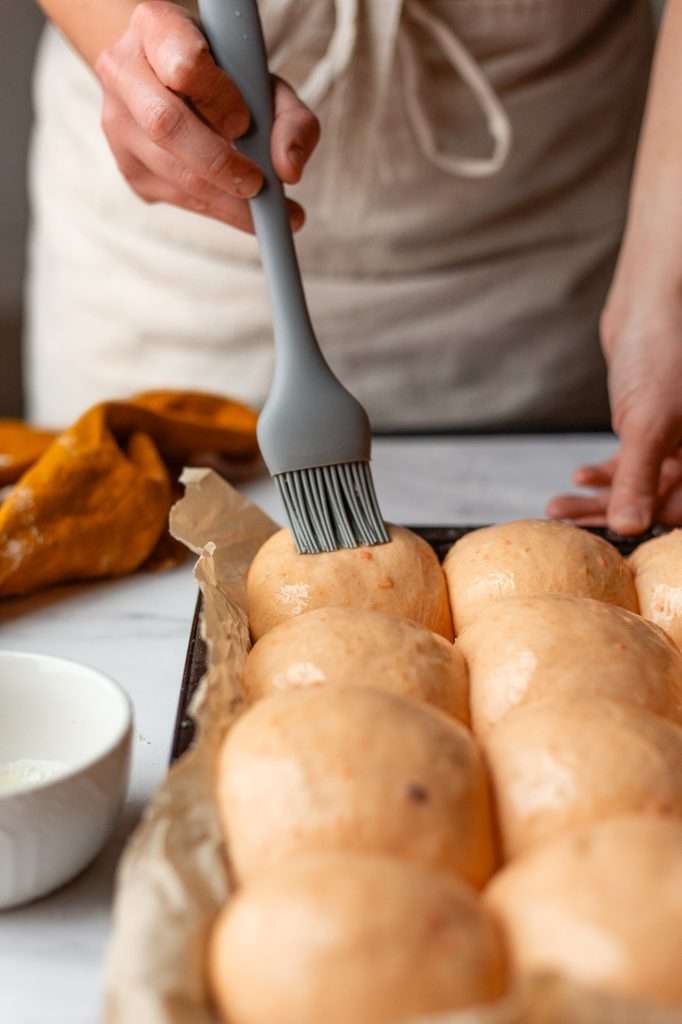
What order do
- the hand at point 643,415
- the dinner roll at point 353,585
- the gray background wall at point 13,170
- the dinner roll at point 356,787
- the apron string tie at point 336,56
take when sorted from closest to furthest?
the dinner roll at point 356,787 < the dinner roll at point 353,585 < the hand at point 643,415 < the apron string tie at point 336,56 < the gray background wall at point 13,170

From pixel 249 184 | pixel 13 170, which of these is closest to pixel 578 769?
pixel 249 184

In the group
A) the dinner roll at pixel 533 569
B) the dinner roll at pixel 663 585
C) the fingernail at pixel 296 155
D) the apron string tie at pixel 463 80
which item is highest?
the fingernail at pixel 296 155

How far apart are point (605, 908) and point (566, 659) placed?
8.8 inches

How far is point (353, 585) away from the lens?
844 mm

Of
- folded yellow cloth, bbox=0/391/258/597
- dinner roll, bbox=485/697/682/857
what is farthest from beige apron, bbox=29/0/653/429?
dinner roll, bbox=485/697/682/857

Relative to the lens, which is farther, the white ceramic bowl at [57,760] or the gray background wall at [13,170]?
Result: the gray background wall at [13,170]

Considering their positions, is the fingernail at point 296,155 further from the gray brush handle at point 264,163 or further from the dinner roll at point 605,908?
the dinner roll at point 605,908

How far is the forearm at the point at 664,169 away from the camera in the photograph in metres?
1.20

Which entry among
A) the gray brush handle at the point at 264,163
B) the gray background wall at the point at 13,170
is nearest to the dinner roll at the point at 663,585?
the gray brush handle at the point at 264,163

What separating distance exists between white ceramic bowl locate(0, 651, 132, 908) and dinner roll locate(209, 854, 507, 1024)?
147 mm

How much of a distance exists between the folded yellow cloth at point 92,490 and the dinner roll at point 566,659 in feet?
1.50

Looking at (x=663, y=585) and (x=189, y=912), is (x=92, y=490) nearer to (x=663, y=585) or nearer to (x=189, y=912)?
(x=663, y=585)

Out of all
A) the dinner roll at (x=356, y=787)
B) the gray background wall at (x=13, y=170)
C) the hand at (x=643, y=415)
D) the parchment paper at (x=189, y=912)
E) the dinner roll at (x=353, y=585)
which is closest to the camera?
the parchment paper at (x=189, y=912)

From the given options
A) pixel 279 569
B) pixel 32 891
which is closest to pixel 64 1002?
pixel 32 891
